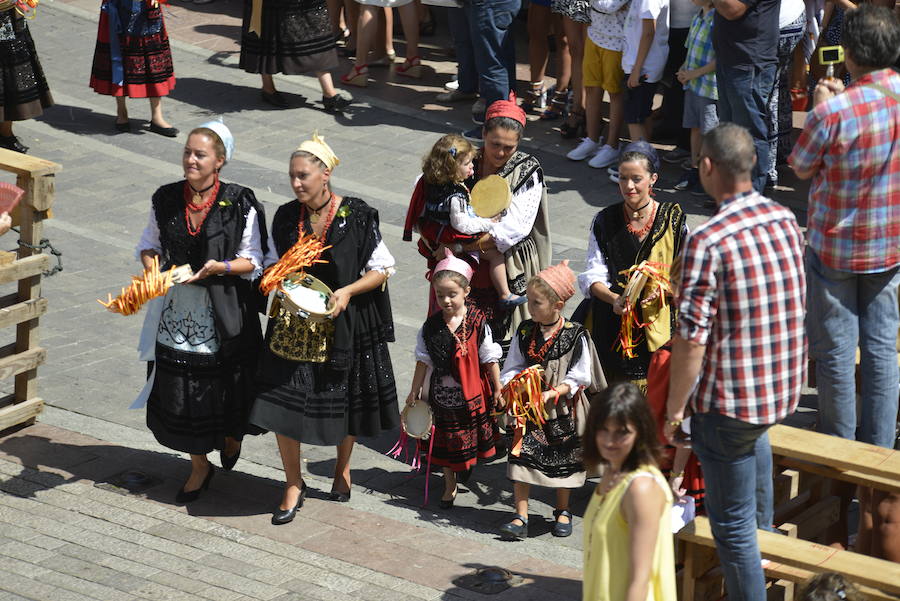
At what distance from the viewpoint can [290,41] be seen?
39.9 feet

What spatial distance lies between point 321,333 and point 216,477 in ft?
3.84

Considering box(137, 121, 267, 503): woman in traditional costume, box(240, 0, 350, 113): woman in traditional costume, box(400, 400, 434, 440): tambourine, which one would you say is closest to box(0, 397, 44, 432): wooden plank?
box(137, 121, 267, 503): woman in traditional costume

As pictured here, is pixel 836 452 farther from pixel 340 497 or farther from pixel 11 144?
pixel 11 144

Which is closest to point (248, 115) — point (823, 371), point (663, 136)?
point (663, 136)

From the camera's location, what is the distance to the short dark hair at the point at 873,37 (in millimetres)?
5438

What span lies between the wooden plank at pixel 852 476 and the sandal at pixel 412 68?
27.8 ft

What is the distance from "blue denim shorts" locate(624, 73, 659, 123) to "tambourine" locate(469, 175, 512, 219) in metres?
4.40

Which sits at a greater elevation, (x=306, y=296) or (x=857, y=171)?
(x=857, y=171)

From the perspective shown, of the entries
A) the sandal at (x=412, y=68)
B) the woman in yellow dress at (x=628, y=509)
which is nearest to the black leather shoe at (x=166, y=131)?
the sandal at (x=412, y=68)

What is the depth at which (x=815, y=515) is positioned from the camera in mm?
5805

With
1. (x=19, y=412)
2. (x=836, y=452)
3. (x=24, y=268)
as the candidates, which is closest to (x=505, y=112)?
(x=836, y=452)

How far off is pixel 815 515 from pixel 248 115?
7847mm

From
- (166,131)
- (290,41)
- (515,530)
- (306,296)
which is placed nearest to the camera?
(306,296)

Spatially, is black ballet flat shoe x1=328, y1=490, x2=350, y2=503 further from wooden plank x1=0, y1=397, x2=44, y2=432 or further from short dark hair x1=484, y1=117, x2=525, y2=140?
short dark hair x1=484, y1=117, x2=525, y2=140
